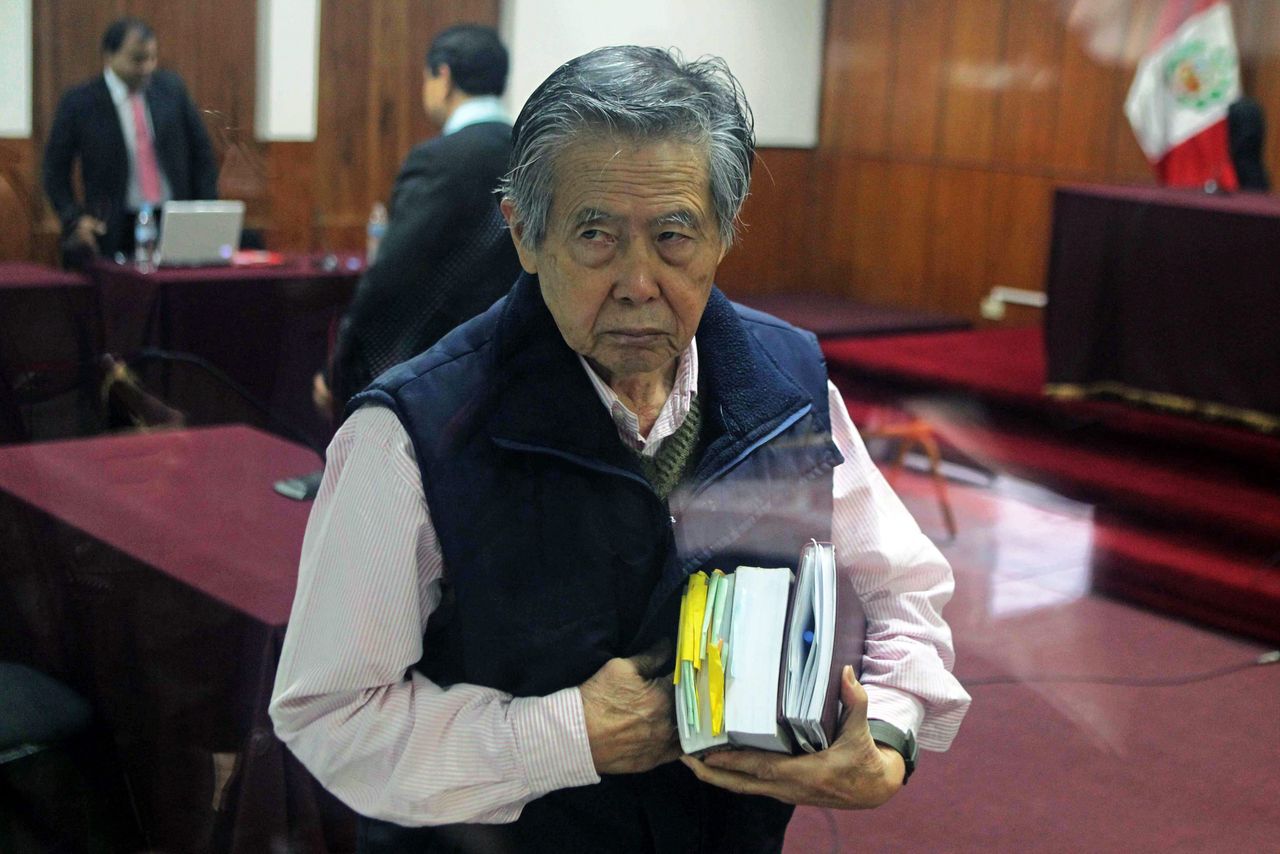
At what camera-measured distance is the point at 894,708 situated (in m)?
1.18

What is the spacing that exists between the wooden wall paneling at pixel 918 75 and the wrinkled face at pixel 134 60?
73.3 inches

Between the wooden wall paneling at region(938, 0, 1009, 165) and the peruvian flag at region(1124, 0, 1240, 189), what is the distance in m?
0.48

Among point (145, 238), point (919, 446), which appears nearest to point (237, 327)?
point (145, 238)

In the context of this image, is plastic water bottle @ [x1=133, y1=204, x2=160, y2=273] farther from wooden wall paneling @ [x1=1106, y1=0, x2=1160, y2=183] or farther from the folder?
wooden wall paneling @ [x1=1106, y1=0, x2=1160, y2=183]

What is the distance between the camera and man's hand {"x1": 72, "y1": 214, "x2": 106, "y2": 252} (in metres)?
1.72

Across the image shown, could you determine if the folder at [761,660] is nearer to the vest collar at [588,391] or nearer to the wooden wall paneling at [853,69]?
the vest collar at [588,391]

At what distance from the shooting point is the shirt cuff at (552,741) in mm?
1060

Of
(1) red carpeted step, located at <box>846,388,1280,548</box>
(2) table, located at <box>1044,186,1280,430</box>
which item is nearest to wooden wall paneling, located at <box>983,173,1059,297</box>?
(2) table, located at <box>1044,186,1280,430</box>

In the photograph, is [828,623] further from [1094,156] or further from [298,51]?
[1094,156]

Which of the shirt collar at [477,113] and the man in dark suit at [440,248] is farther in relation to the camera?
the shirt collar at [477,113]

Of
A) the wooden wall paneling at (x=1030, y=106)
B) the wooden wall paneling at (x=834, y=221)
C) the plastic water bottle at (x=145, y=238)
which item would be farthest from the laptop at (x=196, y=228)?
the wooden wall paneling at (x=1030, y=106)

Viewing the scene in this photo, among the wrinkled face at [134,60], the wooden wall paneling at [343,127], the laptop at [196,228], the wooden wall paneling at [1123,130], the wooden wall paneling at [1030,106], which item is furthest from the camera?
the wooden wall paneling at [1123,130]

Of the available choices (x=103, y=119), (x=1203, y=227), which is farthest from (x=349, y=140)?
(x=1203, y=227)

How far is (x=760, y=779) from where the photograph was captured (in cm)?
107
